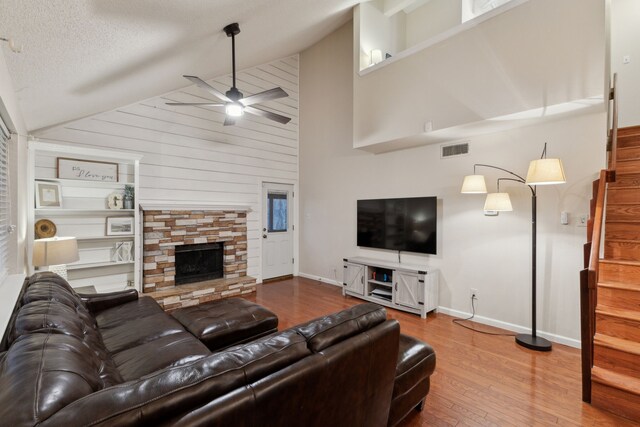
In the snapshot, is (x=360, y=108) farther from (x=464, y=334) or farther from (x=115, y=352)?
(x=115, y=352)

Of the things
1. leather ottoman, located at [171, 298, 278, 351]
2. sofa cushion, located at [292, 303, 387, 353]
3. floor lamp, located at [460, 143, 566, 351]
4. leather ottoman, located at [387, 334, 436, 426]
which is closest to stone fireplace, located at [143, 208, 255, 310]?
leather ottoman, located at [171, 298, 278, 351]

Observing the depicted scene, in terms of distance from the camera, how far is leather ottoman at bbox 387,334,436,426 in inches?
71.0

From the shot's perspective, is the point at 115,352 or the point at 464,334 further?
the point at 464,334

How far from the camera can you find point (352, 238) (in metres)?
5.28

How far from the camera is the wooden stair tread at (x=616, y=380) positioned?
201 cm

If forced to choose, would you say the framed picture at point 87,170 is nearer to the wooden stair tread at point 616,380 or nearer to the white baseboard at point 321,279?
the white baseboard at point 321,279

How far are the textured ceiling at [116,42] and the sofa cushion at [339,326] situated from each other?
1794 mm

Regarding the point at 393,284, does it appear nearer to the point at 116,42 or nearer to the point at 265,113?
the point at 265,113

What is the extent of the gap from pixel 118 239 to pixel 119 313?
1.77 metres

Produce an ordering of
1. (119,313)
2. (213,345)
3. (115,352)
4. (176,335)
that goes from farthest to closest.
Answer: (119,313), (213,345), (176,335), (115,352)

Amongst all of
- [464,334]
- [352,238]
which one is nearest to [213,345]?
[464,334]

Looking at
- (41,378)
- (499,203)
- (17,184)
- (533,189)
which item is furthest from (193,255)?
(533,189)

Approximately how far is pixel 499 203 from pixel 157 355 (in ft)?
11.1

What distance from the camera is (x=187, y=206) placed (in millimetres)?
4645
